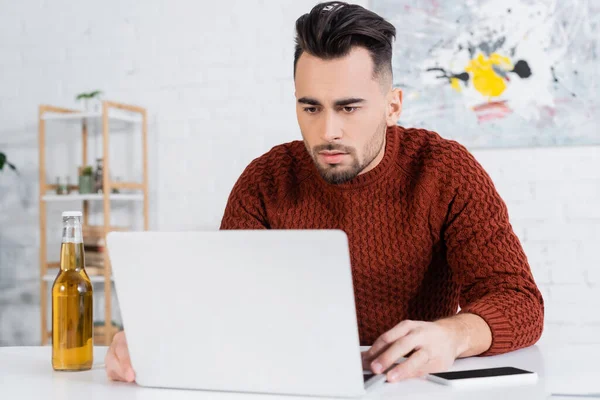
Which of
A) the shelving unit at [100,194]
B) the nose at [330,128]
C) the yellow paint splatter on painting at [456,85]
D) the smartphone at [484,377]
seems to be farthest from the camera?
the shelving unit at [100,194]

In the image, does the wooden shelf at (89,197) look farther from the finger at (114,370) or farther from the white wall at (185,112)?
the finger at (114,370)

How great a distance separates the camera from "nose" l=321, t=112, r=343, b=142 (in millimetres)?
1490

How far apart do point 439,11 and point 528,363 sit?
2.17 metres

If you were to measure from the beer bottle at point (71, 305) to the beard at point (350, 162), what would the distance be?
55 centimetres

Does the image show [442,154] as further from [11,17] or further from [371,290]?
[11,17]

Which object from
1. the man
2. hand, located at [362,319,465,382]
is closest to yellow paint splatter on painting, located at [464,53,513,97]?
the man

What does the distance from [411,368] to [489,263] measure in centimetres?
52

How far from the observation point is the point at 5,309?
147 inches

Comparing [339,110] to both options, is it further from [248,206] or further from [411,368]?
[411,368]

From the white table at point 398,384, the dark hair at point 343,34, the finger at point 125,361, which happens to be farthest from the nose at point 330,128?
the finger at point 125,361

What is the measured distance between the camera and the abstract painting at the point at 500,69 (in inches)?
116

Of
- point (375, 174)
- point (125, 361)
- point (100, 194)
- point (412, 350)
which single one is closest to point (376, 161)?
point (375, 174)

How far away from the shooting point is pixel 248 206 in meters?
1.74

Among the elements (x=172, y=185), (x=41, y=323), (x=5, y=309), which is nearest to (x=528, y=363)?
(x=172, y=185)
